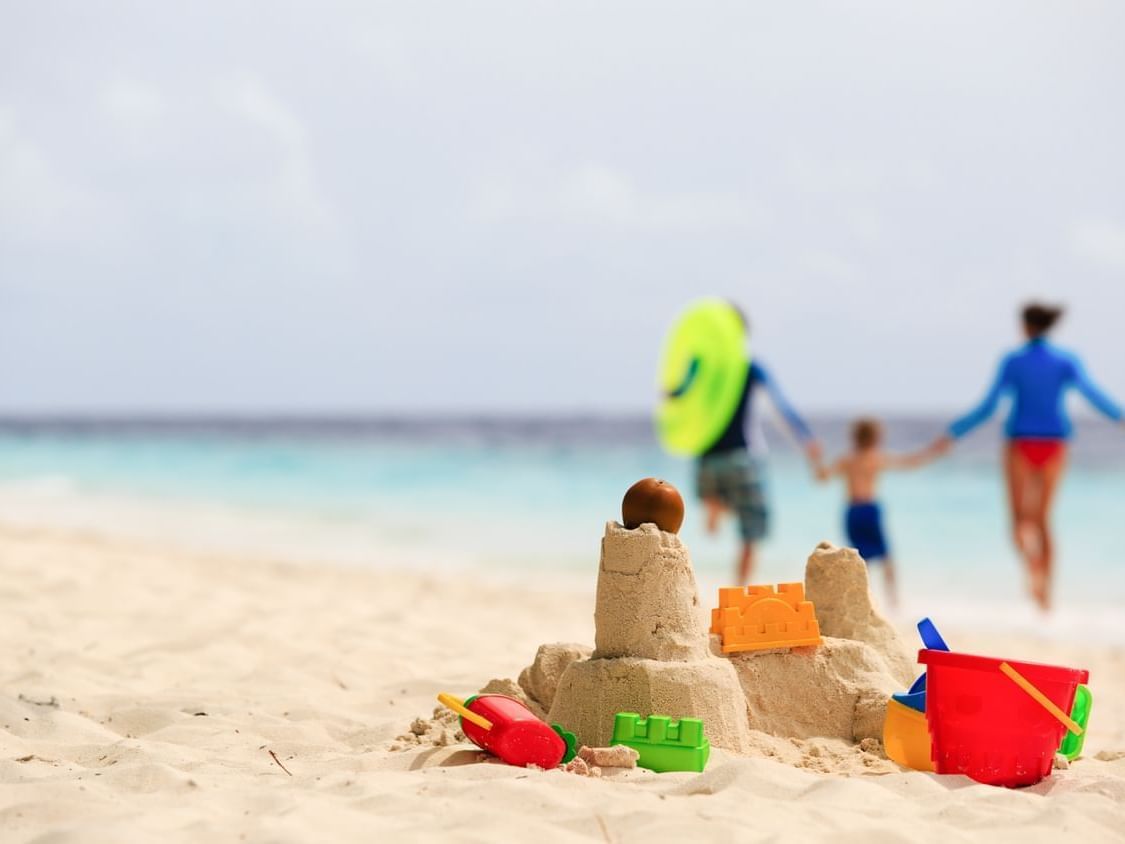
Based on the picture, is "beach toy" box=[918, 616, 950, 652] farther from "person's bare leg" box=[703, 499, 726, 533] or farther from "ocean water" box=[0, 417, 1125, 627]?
"ocean water" box=[0, 417, 1125, 627]

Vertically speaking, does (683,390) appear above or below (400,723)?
above

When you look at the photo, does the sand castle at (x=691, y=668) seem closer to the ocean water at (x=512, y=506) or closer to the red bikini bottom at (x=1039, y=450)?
the red bikini bottom at (x=1039, y=450)

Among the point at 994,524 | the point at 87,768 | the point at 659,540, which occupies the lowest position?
the point at 87,768

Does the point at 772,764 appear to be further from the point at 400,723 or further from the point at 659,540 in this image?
the point at 400,723

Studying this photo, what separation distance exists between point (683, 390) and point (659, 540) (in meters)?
4.04

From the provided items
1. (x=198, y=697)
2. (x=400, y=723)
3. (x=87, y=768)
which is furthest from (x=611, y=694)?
(x=198, y=697)

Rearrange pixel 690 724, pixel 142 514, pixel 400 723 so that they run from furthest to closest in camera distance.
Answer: pixel 142 514
pixel 400 723
pixel 690 724

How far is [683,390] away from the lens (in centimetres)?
697

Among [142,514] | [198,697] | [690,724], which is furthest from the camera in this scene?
[142,514]

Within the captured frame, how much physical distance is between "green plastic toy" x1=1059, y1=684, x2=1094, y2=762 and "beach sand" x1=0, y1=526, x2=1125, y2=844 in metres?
0.05

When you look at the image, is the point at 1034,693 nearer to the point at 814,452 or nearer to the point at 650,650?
the point at 650,650

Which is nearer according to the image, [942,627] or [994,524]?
[942,627]

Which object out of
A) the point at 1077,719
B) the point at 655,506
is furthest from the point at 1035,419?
the point at 655,506

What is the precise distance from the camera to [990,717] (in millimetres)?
3000
